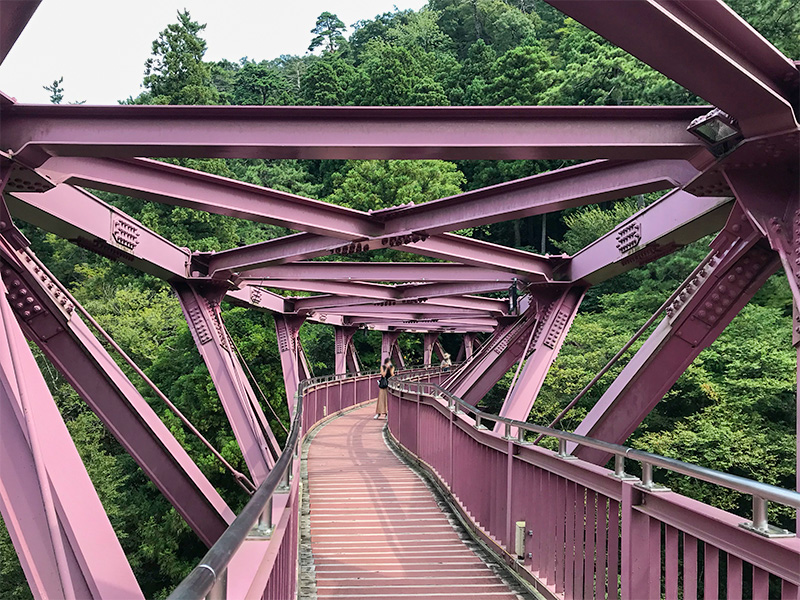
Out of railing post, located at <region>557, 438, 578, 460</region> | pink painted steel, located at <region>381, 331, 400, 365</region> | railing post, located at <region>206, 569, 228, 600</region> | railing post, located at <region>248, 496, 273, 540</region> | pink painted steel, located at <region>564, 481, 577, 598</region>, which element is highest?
pink painted steel, located at <region>381, 331, 400, 365</region>

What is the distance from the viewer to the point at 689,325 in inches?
283

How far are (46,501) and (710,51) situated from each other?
4.88m

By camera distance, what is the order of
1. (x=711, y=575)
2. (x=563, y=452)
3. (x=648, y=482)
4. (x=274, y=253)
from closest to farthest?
(x=711, y=575), (x=648, y=482), (x=563, y=452), (x=274, y=253)

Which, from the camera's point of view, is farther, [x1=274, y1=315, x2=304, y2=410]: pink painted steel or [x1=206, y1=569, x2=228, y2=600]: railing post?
[x1=274, y1=315, x2=304, y2=410]: pink painted steel

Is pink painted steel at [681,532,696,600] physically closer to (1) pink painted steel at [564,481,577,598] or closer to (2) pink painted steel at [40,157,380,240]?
(1) pink painted steel at [564,481,577,598]

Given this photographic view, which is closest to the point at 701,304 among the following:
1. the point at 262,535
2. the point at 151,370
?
the point at 262,535

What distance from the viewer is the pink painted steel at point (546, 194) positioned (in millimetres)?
7215

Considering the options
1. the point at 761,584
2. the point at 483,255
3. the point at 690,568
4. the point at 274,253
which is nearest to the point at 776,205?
the point at 690,568

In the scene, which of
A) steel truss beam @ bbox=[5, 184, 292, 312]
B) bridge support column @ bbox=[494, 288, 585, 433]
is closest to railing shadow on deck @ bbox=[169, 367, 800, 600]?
bridge support column @ bbox=[494, 288, 585, 433]

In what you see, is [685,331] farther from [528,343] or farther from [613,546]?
[528,343]

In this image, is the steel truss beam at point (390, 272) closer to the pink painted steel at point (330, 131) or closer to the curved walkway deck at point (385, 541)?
the curved walkway deck at point (385, 541)

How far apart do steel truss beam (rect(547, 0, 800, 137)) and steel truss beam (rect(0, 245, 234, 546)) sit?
206 inches

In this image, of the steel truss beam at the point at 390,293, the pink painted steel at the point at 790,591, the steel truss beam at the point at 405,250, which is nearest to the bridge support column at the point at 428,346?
the steel truss beam at the point at 390,293

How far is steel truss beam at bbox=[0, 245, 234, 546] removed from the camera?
704 cm
